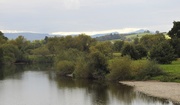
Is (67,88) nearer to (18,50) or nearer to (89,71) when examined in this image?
(89,71)

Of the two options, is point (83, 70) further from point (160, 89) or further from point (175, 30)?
point (175, 30)

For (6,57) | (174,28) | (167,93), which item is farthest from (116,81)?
(6,57)

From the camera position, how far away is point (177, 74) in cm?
7819

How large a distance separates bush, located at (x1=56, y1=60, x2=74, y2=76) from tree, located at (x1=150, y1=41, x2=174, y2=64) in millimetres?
24609

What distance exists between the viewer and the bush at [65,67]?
343ft

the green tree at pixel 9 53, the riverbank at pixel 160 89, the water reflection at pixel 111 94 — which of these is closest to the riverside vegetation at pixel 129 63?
the riverbank at pixel 160 89

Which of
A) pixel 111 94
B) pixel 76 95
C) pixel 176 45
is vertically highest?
pixel 176 45

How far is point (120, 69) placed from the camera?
278ft

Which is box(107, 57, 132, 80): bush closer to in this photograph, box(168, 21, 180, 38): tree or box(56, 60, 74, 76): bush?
box(56, 60, 74, 76): bush

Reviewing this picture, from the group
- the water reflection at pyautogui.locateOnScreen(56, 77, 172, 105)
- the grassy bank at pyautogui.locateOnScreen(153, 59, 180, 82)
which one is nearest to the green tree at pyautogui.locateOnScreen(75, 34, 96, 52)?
the water reflection at pyautogui.locateOnScreen(56, 77, 172, 105)

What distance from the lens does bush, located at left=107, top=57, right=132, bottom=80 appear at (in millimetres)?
84250

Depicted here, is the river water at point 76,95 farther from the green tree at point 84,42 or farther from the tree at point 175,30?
the green tree at point 84,42

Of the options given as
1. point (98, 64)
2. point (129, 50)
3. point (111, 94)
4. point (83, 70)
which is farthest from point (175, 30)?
point (111, 94)

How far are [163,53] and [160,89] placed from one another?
2901cm
